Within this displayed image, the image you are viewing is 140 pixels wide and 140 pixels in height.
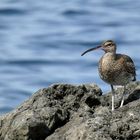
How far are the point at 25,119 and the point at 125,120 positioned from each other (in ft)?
4.35

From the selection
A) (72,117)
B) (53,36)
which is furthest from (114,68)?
(53,36)

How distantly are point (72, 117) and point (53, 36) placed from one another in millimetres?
24119

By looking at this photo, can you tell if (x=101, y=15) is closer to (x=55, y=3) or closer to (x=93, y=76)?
(x=55, y=3)

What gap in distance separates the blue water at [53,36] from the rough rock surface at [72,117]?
12910mm

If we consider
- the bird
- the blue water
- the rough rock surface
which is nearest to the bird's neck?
the bird

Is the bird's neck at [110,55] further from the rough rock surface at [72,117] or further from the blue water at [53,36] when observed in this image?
the blue water at [53,36]

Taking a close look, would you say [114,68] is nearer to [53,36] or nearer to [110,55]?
[110,55]

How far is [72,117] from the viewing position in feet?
39.7

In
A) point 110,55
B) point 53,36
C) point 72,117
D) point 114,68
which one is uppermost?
point 53,36

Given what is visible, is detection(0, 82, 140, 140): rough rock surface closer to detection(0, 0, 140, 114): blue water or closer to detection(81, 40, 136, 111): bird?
detection(81, 40, 136, 111): bird

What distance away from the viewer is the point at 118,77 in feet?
45.0

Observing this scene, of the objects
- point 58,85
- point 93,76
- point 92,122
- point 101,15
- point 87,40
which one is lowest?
point 92,122

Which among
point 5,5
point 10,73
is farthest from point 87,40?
point 5,5

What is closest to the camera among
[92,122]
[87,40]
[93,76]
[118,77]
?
[92,122]
